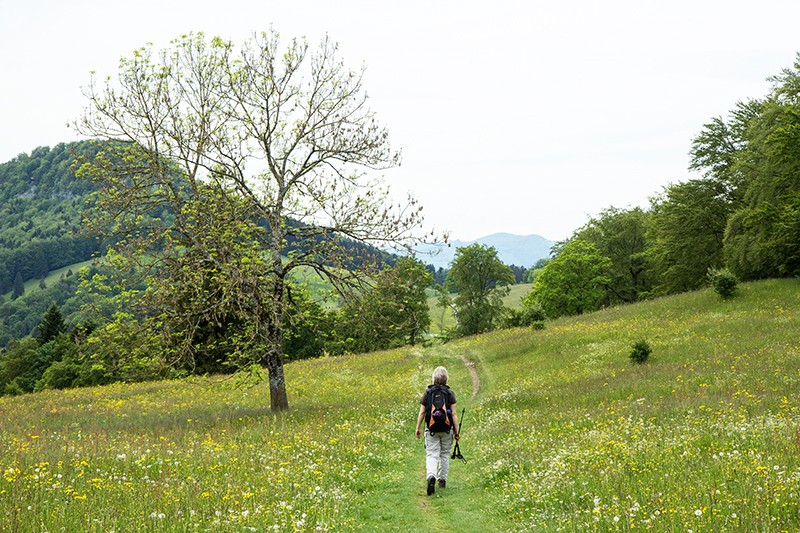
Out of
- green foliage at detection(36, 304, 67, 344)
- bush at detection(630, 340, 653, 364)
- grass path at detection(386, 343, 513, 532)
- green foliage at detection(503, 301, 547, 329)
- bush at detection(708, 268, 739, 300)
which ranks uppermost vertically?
green foliage at detection(36, 304, 67, 344)

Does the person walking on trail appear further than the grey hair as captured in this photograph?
No

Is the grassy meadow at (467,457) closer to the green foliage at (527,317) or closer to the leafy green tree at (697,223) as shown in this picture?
the green foliage at (527,317)

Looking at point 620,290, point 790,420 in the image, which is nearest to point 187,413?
point 790,420

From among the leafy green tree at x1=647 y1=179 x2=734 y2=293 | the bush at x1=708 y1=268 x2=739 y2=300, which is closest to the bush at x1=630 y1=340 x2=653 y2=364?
the bush at x1=708 y1=268 x2=739 y2=300

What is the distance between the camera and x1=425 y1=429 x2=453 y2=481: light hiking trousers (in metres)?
11.6

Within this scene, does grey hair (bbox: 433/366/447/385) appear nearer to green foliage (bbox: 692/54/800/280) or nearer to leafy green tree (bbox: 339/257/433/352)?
leafy green tree (bbox: 339/257/433/352)

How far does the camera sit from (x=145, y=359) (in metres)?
17.2

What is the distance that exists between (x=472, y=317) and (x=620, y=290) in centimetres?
2090

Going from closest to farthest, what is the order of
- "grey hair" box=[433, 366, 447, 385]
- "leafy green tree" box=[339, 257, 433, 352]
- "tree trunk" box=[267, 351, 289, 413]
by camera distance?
"grey hair" box=[433, 366, 447, 385] < "leafy green tree" box=[339, 257, 433, 352] < "tree trunk" box=[267, 351, 289, 413]

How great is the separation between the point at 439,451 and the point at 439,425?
62cm

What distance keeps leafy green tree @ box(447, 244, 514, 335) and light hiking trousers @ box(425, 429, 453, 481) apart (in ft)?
212

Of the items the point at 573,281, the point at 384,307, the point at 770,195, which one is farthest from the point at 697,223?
the point at 384,307

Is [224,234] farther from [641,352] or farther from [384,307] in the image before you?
[641,352]

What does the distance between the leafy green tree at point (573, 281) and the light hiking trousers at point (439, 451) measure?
5997cm
